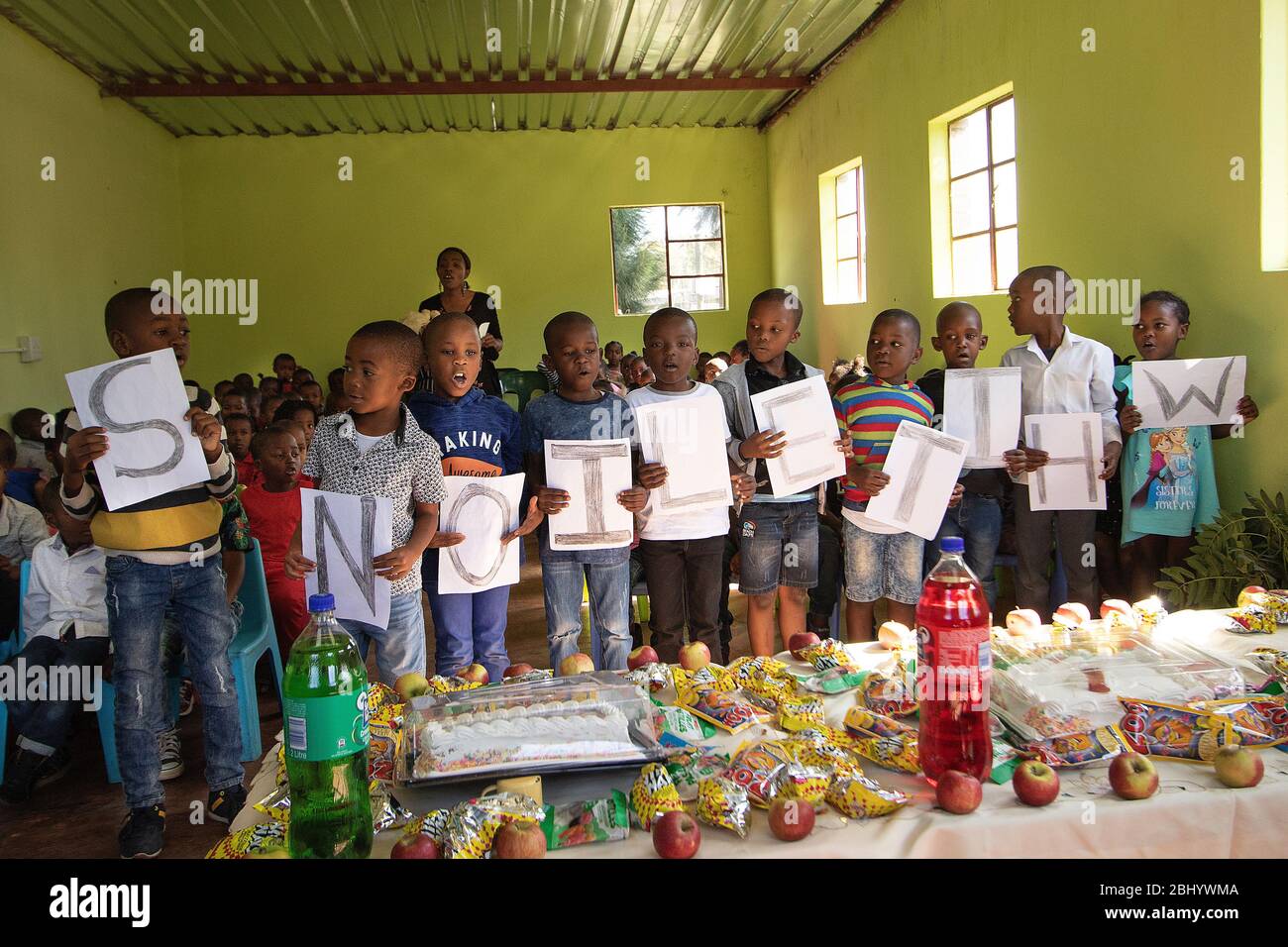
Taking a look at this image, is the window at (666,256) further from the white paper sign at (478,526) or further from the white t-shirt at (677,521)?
the white paper sign at (478,526)

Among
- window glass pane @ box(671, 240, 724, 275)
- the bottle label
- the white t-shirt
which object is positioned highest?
window glass pane @ box(671, 240, 724, 275)

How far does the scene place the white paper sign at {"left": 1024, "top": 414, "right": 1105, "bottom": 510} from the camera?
11.2ft

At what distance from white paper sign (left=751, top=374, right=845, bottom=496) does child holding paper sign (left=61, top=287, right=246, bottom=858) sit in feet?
5.24

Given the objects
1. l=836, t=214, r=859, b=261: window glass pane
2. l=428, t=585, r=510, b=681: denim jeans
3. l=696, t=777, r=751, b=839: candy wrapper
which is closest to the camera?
l=696, t=777, r=751, b=839: candy wrapper

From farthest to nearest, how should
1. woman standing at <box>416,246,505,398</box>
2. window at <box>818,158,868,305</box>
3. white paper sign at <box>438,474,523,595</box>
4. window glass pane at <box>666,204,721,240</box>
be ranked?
1. window glass pane at <box>666,204,721,240</box>
2. window at <box>818,158,868,305</box>
3. woman standing at <box>416,246,505,398</box>
4. white paper sign at <box>438,474,523,595</box>

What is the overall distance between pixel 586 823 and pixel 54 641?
2.76 meters

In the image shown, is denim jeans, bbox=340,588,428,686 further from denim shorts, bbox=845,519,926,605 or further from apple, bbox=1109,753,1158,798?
apple, bbox=1109,753,1158,798

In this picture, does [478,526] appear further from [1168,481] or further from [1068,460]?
[1168,481]

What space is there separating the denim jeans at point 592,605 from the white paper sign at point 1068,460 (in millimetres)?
1570

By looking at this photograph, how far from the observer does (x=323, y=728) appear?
52.6 inches

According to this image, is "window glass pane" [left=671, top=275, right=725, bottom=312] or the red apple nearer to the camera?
the red apple

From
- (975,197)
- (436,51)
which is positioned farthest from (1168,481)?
(436,51)

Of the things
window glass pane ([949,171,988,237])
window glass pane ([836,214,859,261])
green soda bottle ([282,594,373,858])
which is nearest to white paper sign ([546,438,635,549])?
green soda bottle ([282,594,373,858])

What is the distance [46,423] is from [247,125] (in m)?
6.14
